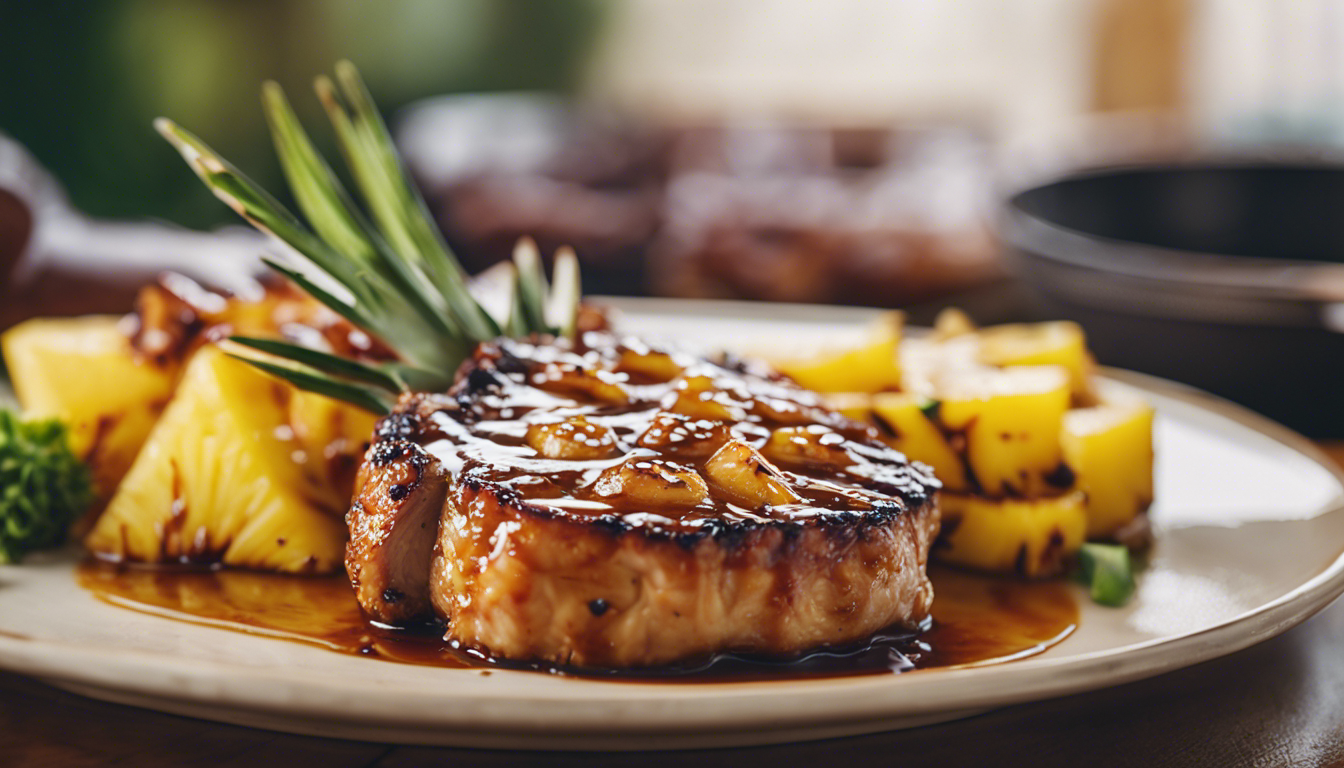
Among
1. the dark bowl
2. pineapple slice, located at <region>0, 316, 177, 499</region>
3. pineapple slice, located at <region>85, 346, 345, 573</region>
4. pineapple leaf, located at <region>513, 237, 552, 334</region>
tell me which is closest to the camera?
pineapple slice, located at <region>85, 346, 345, 573</region>

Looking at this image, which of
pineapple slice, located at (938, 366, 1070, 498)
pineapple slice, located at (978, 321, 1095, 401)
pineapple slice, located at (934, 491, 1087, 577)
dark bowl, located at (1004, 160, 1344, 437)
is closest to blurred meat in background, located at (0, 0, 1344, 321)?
dark bowl, located at (1004, 160, 1344, 437)

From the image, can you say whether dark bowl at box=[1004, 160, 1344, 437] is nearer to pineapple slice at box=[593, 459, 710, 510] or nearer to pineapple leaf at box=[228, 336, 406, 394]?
pineapple slice at box=[593, 459, 710, 510]

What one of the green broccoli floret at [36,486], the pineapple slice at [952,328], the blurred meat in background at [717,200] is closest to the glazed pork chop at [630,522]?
the green broccoli floret at [36,486]

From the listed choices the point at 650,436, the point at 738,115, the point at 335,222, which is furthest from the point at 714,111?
the point at 650,436

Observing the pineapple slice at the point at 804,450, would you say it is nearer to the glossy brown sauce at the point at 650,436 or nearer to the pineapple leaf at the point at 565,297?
the glossy brown sauce at the point at 650,436

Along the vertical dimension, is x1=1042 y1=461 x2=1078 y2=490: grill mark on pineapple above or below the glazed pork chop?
below

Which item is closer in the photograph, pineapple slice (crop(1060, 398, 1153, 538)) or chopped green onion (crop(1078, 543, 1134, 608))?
chopped green onion (crop(1078, 543, 1134, 608))

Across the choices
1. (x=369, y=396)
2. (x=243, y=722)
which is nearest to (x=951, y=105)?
(x=369, y=396)
